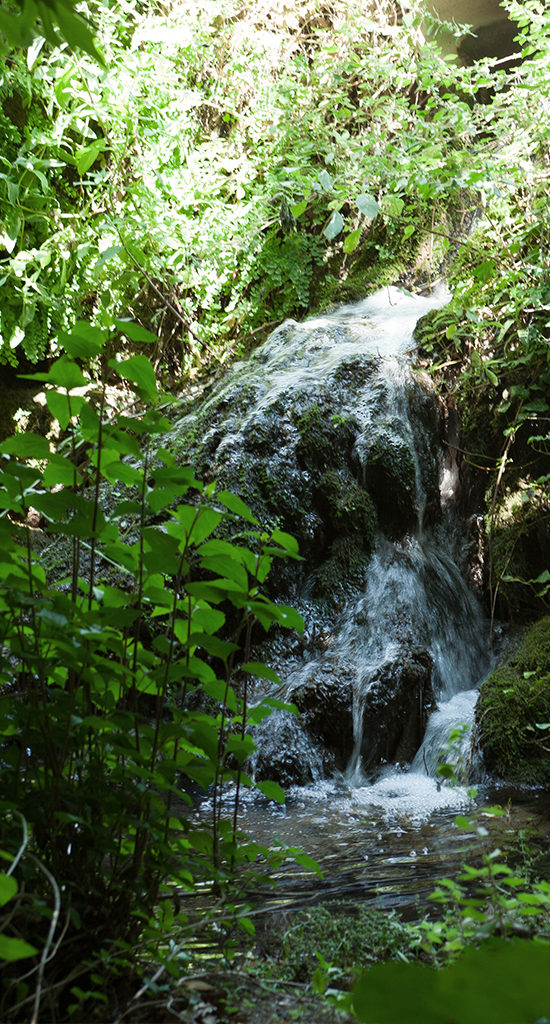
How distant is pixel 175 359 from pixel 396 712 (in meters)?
4.92

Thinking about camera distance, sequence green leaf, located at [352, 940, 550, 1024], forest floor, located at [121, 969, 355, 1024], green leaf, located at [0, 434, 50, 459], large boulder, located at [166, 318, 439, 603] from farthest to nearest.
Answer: large boulder, located at [166, 318, 439, 603] < green leaf, located at [0, 434, 50, 459] < forest floor, located at [121, 969, 355, 1024] < green leaf, located at [352, 940, 550, 1024]

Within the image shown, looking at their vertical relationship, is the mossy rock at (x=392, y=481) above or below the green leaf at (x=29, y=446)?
above

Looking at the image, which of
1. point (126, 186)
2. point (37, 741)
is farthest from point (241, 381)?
point (37, 741)

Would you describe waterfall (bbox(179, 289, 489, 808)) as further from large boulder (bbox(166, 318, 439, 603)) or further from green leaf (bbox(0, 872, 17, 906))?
green leaf (bbox(0, 872, 17, 906))

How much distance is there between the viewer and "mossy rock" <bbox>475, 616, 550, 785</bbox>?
3755 millimetres

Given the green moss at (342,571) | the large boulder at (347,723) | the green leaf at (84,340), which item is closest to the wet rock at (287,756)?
the large boulder at (347,723)

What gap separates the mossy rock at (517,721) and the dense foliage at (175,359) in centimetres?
66

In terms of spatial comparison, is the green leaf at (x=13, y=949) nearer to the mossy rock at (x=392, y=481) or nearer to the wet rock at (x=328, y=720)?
the wet rock at (x=328, y=720)

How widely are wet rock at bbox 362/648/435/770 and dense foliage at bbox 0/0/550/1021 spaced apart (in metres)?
0.87

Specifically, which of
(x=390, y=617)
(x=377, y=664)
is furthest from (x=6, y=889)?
(x=390, y=617)

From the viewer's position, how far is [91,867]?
50.7 inches

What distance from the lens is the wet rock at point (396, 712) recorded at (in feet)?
13.7

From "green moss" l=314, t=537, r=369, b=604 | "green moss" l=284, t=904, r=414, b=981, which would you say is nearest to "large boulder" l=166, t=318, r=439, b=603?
"green moss" l=314, t=537, r=369, b=604

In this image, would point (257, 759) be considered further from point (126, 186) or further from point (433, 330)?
point (126, 186)
